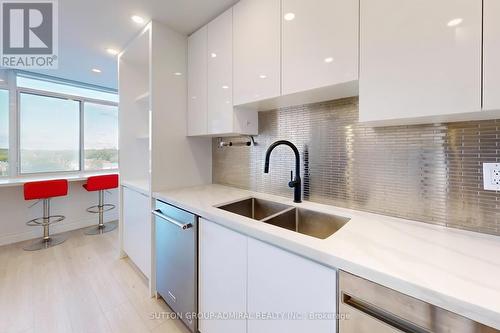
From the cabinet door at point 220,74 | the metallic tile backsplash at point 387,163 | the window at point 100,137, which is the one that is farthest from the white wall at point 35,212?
the metallic tile backsplash at point 387,163

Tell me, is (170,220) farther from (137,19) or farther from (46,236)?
(46,236)

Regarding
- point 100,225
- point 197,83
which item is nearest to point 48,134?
point 100,225

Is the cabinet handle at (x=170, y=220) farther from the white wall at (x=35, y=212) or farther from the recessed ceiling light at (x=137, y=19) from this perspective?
the white wall at (x=35, y=212)

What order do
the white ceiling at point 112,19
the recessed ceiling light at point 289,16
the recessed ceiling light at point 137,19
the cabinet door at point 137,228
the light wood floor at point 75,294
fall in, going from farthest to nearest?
1. the cabinet door at point 137,228
2. the recessed ceiling light at point 137,19
3. the white ceiling at point 112,19
4. the light wood floor at point 75,294
5. the recessed ceiling light at point 289,16

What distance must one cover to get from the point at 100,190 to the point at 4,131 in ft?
4.74

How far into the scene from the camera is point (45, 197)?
266 centimetres

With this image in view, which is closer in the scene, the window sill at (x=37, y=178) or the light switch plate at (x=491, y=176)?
the light switch plate at (x=491, y=176)

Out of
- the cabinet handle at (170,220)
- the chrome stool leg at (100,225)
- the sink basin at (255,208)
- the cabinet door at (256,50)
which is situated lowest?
the chrome stool leg at (100,225)

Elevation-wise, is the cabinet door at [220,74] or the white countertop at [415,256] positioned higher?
the cabinet door at [220,74]

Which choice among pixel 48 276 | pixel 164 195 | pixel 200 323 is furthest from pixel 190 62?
pixel 48 276

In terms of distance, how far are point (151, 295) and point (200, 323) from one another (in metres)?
0.69

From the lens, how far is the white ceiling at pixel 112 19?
161 cm

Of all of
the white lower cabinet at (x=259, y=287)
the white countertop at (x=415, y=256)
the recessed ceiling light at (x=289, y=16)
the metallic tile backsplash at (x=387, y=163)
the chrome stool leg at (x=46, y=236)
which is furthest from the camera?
the chrome stool leg at (x=46, y=236)

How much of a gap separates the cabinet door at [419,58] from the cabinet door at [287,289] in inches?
28.6
